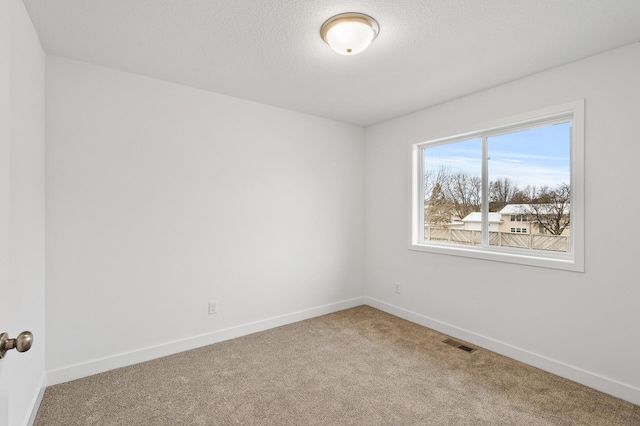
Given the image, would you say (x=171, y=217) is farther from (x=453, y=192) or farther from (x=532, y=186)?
(x=532, y=186)

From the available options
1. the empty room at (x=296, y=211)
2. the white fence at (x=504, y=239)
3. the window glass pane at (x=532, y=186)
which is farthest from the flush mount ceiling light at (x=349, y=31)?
the white fence at (x=504, y=239)

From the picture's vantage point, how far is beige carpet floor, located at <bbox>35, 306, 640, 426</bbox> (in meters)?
1.95

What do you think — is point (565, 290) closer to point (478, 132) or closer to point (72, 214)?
point (478, 132)

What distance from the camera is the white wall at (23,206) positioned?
1457mm

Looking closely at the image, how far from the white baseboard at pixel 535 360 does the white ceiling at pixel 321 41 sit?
7.74 ft

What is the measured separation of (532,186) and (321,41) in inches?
87.4

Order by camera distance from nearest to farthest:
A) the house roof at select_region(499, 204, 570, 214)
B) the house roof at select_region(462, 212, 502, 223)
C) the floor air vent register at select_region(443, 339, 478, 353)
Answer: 1. the house roof at select_region(499, 204, 570, 214)
2. the floor air vent register at select_region(443, 339, 478, 353)
3. the house roof at select_region(462, 212, 502, 223)

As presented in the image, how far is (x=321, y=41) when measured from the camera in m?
2.14

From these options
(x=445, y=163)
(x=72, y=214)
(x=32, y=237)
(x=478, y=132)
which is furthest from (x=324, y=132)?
(x=32, y=237)

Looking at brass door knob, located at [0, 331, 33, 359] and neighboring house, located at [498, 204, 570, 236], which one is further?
neighboring house, located at [498, 204, 570, 236]

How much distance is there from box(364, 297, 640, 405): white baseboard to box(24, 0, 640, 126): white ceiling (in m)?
2.36

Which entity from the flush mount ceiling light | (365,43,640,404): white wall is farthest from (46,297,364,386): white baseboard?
the flush mount ceiling light

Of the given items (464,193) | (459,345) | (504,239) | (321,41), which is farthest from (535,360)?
(321,41)

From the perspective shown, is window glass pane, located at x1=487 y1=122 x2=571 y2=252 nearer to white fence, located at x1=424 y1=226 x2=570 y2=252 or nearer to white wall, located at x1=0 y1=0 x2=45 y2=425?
white fence, located at x1=424 y1=226 x2=570 y2=252
